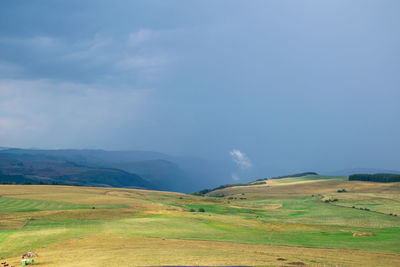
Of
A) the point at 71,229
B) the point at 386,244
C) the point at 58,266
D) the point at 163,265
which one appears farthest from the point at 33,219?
the point at 386,244

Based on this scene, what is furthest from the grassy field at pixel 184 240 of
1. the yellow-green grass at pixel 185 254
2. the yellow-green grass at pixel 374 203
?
the yellow-green grass at pixel 374 203

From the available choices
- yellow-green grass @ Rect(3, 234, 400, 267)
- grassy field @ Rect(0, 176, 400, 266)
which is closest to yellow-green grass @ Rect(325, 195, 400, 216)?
grassy field @ Rect(0, 176, 400, 266)

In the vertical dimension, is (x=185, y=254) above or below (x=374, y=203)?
above

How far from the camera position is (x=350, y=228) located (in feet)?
242

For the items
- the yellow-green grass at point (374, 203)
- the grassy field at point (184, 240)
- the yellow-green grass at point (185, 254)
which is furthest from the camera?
the yellow-green grass at point (374, 203)

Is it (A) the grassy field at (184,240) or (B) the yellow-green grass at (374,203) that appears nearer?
(A) the grassy field at (184,240)

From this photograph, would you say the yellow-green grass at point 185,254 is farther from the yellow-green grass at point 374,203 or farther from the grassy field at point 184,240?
the yellow-green grass at point 374,203

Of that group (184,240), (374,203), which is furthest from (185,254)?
(374,203)

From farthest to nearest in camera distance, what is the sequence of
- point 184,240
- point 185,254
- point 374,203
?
point 374,203 < point 184,240 < point 185,254

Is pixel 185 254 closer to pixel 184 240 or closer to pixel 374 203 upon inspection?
pixel 184 240

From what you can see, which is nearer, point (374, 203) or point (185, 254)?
point (185, 254)

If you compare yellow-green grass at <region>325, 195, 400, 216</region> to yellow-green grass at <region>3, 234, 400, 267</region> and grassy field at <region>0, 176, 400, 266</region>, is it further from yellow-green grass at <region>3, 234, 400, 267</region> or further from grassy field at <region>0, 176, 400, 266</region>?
yellow-green grass at <region>3, 234, 400, 267</region>

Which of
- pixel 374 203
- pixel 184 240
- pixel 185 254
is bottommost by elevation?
pixel 374 203

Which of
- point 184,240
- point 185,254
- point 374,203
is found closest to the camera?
point 185,254
